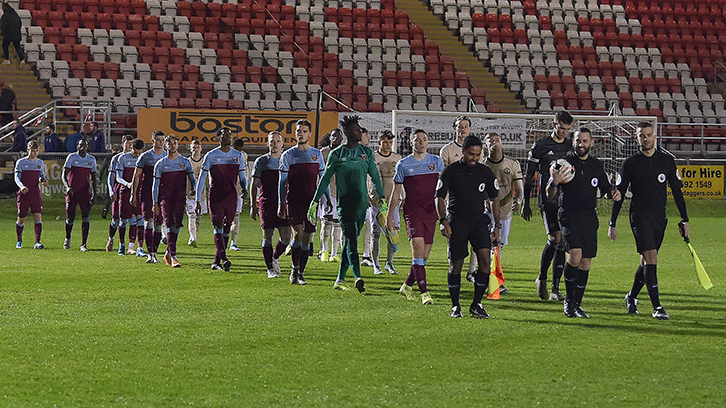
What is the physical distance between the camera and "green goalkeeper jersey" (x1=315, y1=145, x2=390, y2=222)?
10203mm

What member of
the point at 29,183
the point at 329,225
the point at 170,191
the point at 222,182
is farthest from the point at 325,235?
A: the point at 29,183

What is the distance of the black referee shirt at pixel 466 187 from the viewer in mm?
8539

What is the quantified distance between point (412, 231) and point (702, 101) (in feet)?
83.6

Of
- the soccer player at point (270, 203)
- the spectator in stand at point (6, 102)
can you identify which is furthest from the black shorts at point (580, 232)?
the spectator in stand at point (6, 102)

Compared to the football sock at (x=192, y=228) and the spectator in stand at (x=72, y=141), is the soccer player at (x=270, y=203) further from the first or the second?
the spectator in stand at (x=72, y=141)

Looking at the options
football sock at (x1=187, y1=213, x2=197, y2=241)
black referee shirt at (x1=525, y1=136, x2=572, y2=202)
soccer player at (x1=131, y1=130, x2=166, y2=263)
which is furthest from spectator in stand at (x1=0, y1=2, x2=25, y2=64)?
black referee shirt at (x1=525, y1=136, x2=572, y2=202)

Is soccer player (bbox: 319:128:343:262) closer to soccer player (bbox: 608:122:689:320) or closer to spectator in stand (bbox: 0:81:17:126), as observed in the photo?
soccer player (bbox: 608:122:689:320)

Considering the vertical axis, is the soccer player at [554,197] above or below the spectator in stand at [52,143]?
below

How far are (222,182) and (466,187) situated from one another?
5.39 m

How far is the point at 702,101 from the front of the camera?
32.0 meters

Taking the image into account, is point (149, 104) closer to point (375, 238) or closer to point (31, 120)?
point (31, 120)

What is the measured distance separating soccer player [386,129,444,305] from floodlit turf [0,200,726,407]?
1.55ft

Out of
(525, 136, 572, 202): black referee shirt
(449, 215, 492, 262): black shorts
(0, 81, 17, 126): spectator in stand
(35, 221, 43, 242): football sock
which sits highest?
(0, 81, 17, 126): spectator in stand

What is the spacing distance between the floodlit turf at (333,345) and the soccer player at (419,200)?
0.47 m
